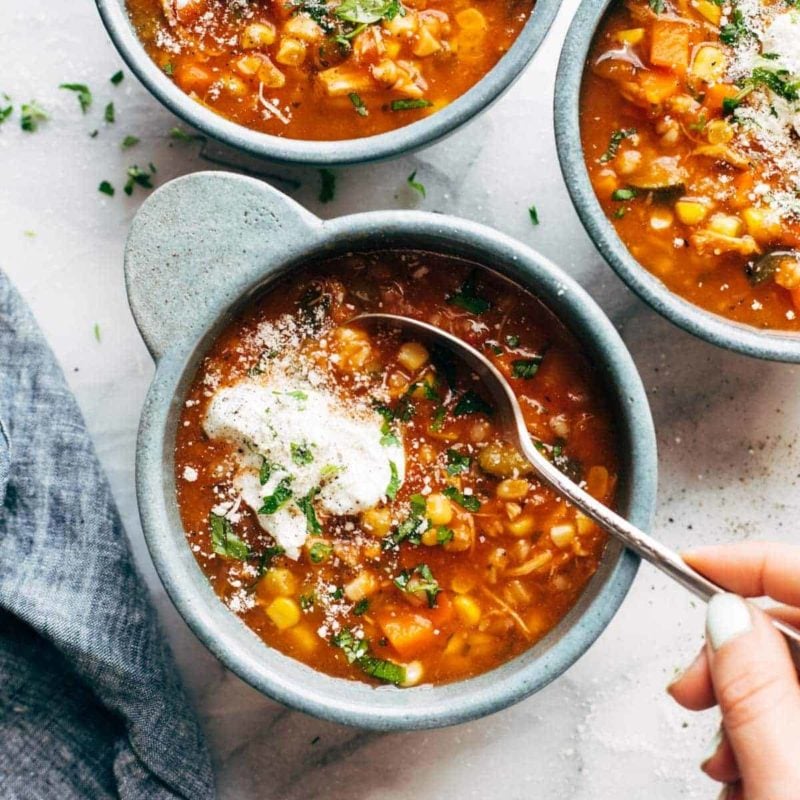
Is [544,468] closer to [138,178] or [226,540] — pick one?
[226,540]

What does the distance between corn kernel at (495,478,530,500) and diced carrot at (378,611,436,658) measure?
1.09 feet

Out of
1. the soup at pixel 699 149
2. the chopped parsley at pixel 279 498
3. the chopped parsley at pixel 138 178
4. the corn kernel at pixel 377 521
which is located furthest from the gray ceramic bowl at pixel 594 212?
the chopped parsley at pixel 138 178

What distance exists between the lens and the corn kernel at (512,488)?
2496mm

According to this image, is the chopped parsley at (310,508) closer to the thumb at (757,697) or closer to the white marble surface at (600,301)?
the white marble surface at (600,301)

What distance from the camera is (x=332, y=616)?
2.53 meters

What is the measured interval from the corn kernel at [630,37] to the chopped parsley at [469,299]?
67 cm

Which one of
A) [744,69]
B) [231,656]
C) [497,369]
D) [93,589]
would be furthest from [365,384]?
[744,69]

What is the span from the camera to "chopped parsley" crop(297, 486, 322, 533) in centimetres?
248

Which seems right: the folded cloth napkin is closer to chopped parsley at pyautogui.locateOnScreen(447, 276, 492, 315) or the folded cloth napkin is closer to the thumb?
chopped parsley at pyautogui.locateOnScreen(447, 276, 492, 315)

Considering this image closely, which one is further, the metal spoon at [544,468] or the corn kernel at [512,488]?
the corn kernel at [512,488]

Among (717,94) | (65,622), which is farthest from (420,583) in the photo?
(717,94)

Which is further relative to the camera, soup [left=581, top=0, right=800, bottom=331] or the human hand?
soup [left=581, top=0, right=800, bottom=331]

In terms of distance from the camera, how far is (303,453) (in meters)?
2.46

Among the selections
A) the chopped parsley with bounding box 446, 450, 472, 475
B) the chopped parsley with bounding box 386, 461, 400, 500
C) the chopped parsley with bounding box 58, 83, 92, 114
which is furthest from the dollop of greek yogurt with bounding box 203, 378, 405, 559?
the chopped parsley with bounding box 58, 83, 92, 114
